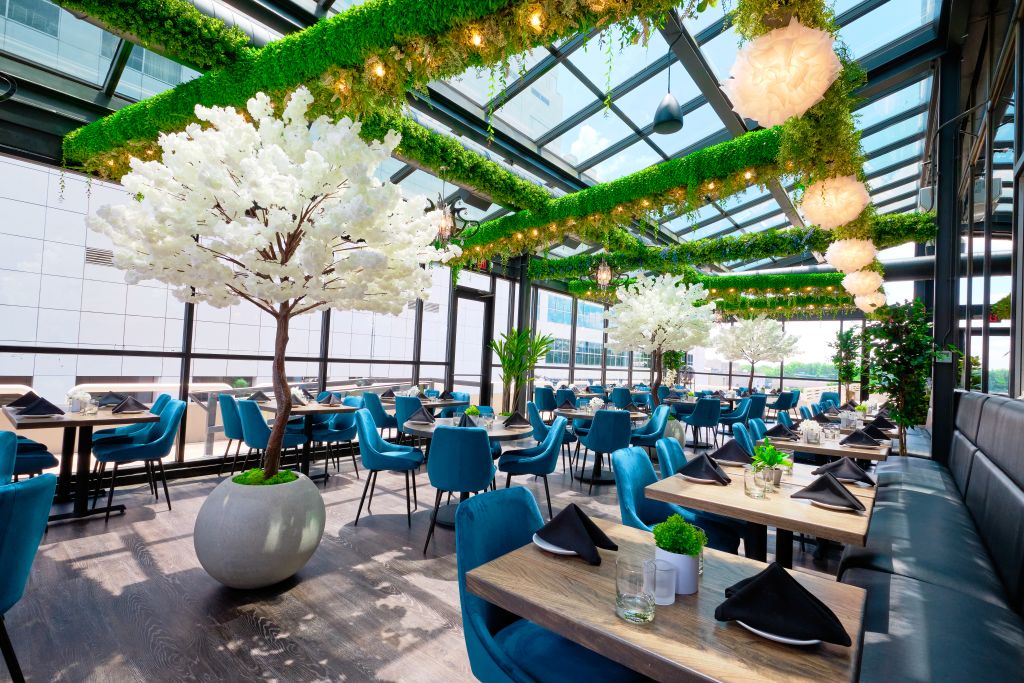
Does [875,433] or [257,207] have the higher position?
[257,207]

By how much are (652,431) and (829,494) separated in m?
3.62

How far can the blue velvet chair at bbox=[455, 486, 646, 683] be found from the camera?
1.41 m

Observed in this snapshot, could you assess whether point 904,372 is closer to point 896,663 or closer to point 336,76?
point 896,663

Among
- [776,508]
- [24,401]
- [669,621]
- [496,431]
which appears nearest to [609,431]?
[496,431]

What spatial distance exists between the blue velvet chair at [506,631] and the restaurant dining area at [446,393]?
1cm

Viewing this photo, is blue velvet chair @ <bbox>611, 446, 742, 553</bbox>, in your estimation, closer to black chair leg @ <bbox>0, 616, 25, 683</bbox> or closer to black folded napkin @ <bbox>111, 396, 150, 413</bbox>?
black chair leg @ <bbox>0, 616, 25, 683</bbox>

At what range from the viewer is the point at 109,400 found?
457cm

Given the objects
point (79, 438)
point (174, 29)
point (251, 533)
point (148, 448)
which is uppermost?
point (174, 29)

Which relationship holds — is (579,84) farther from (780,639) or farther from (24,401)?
(24,401)

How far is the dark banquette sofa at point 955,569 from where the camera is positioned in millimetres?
1477

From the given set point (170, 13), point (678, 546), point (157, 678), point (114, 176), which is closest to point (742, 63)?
point (678, 546)

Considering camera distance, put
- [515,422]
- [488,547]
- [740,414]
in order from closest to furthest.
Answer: [488,547] → [515,422] → [740,414]

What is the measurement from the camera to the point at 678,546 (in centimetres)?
139

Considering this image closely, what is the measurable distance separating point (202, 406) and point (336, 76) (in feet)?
14.3
